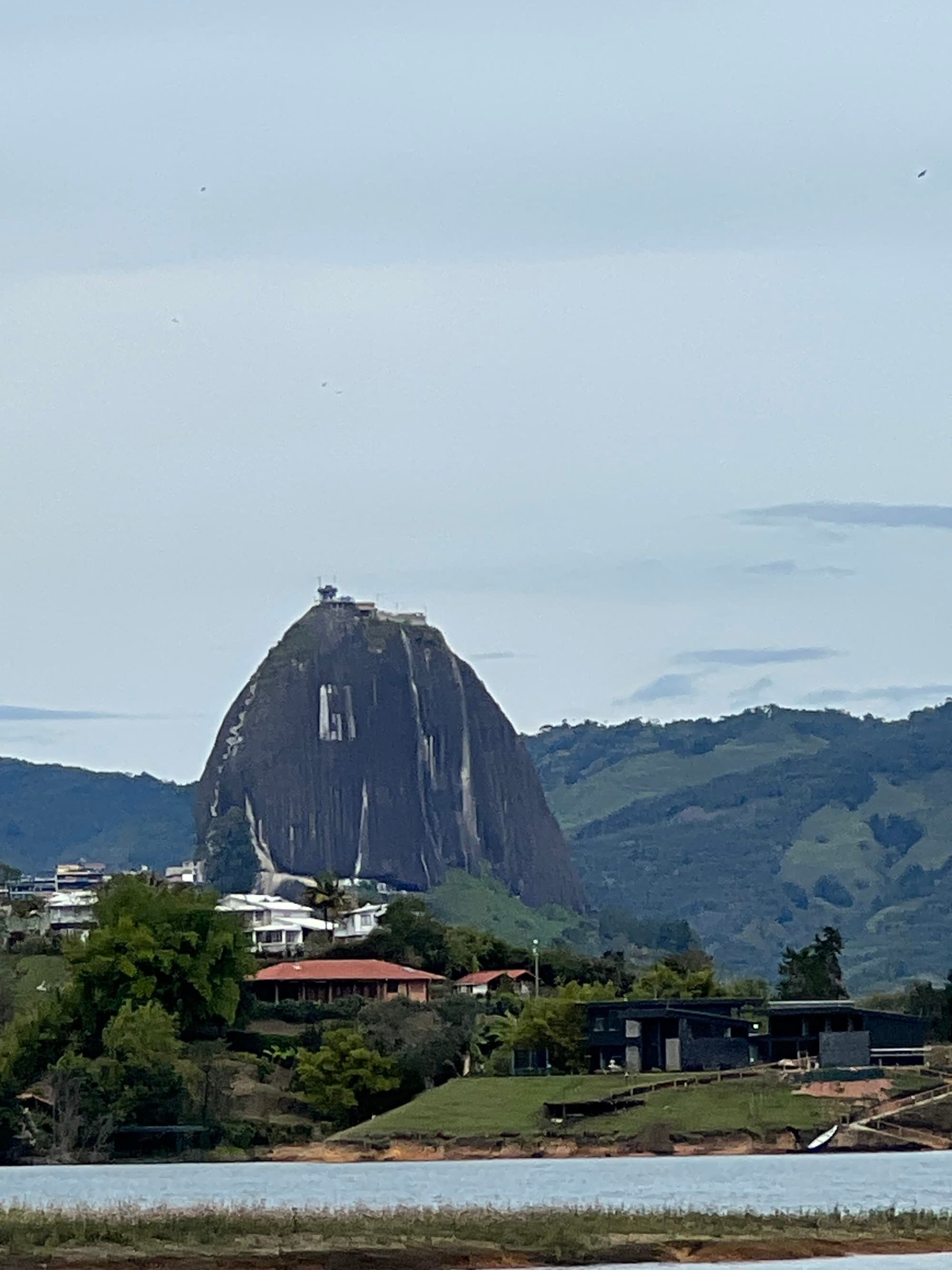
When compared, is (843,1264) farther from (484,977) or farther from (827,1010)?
(484,977)

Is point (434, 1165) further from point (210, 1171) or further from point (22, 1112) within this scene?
point (22, 1112)

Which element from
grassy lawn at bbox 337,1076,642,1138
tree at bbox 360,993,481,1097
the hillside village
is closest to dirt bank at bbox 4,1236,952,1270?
the hillside village

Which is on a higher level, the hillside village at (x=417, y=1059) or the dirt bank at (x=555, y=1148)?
the hillside village at (x=417, y=1059)

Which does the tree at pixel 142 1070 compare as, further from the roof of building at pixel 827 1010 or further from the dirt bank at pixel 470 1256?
the dirt bank at pixel 470 1256

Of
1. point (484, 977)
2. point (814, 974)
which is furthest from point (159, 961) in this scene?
point (814, 974)

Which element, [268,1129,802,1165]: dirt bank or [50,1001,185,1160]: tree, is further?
[50,1001,185,1160]: tree

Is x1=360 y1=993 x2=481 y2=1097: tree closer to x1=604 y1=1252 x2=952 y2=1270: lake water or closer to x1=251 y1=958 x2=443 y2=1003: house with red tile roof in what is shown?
x1=251 y1=958 x2=443 y2=1003: house with red tile roof

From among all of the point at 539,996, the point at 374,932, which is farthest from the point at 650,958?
the point at 539,996

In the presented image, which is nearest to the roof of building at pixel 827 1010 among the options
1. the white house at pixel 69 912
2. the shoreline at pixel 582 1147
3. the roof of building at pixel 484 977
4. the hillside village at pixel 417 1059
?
the hillside village at pixel 417 1059
